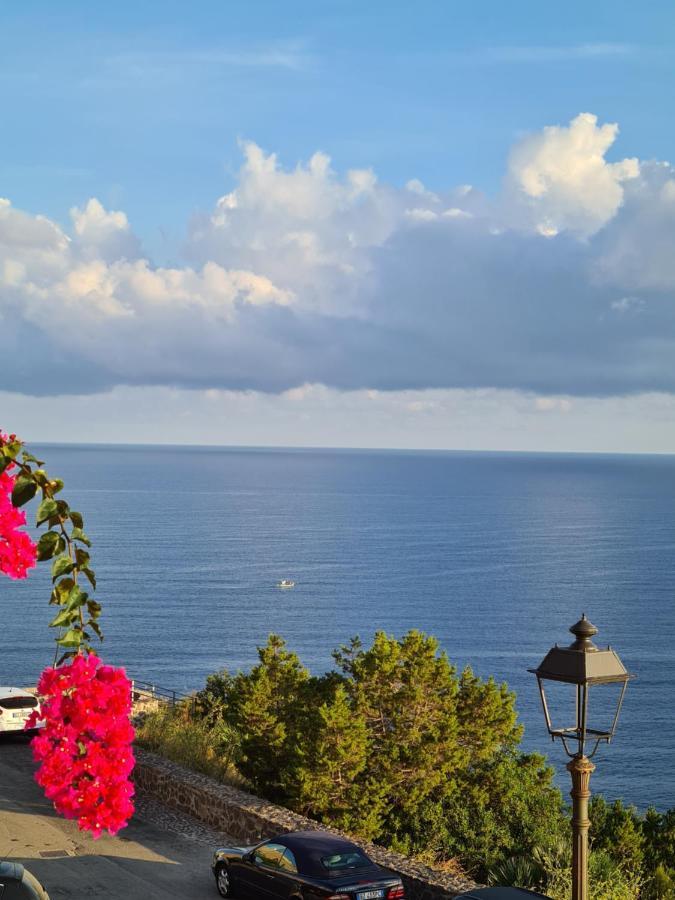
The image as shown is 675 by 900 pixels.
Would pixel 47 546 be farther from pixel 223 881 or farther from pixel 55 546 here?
pixel 223 881

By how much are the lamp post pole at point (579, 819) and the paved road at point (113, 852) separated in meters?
7.41

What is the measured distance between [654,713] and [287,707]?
54693mm

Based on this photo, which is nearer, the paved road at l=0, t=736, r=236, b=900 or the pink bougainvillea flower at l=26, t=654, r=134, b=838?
the pink bougainvillea flower at l=26, t=654, r=134, b=838

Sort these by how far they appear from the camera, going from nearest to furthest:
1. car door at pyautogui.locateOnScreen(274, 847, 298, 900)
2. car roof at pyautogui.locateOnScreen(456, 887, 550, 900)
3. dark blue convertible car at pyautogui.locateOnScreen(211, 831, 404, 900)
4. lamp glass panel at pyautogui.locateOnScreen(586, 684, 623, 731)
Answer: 1. car roof at pyautogui.locateOnScreen(456, 887, 550, 900)
2. dark blue convertible car at pyautogui.locateOnScreen(211, 831, 404, 900)
3. car door at pyautogui.locateOnScreen(274, 847, 298, 900)
4. lamp glass panel at pyautogui.locateOnScreen(586, 684, 623, 731)

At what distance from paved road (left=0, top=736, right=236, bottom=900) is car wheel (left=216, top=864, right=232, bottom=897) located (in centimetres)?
20

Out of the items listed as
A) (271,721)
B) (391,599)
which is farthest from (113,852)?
(391,599)

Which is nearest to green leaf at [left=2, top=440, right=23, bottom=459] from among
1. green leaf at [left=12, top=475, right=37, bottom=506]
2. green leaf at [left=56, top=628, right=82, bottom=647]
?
green leaf at [left=12, top=475, right=37, bottom=506]

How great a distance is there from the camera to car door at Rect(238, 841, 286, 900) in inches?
533

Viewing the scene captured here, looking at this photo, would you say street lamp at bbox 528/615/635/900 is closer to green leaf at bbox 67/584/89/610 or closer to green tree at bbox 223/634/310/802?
green leaf at bbox 67/584/89/610

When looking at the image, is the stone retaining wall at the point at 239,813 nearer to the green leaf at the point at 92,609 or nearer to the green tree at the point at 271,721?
the green tree at the point at 271,721

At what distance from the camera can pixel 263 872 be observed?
1361 centimetres

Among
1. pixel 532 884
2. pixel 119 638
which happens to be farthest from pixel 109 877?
pixel 119 638

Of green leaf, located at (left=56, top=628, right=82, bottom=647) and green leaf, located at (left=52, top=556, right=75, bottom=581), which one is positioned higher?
green leaf, located at (left=52, top=556, right=75, bottom=581)

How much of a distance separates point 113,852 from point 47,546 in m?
13.6
